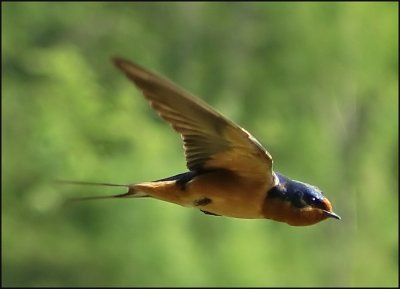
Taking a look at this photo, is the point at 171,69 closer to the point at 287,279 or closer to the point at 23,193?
the point at 287,279

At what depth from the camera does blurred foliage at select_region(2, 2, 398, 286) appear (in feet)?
16.6

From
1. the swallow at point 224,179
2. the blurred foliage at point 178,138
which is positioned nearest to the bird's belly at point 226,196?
the swallow at point 224,179

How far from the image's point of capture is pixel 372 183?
300 inches

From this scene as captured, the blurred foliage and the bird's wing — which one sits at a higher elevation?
the blurred foliage

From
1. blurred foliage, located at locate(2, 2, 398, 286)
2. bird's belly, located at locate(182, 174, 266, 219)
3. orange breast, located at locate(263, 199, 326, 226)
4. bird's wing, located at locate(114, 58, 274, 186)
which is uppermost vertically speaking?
blurred foliage, located at locate(2, 2, 398, 286)

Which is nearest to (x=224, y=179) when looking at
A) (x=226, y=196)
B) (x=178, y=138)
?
(x=226, y=196)

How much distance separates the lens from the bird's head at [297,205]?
837mm

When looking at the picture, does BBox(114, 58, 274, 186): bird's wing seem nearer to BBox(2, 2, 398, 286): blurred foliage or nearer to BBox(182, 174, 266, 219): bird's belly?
BBox(182, 174, 266, 219): bird's belly

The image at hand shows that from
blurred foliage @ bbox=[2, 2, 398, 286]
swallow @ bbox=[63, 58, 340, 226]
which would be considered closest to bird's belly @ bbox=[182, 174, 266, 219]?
swallow @ bbox=[63, 58, 340, 226]

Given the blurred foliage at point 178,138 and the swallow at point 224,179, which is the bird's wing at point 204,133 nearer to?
the swallow at point 224,179

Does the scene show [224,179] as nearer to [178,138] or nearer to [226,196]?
[226,196]

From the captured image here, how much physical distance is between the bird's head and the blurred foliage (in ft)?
9.21

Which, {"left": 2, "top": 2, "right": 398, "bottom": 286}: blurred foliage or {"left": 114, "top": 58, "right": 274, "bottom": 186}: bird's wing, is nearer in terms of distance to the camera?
{"left": 114, "top": 58, "right": 274, "bottom": 186}: bird's wing

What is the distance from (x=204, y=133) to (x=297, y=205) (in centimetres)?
11
